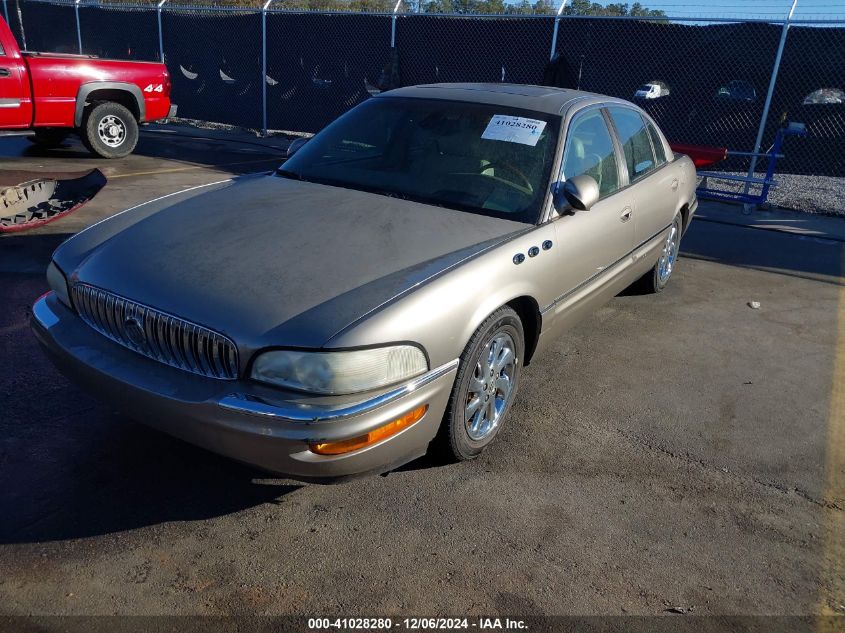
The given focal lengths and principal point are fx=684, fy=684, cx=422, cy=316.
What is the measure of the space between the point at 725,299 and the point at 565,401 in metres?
2.69

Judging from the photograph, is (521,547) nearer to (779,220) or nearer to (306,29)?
(779,220)

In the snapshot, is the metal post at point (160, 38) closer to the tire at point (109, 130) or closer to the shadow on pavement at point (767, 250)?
the tire at point (109, 130)

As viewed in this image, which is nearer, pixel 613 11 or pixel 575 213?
pixel 575 213

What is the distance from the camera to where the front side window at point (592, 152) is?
12.7 ft

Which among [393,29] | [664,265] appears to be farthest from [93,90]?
[664,265]

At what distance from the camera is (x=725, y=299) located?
590cm

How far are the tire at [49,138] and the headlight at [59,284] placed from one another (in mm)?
8888

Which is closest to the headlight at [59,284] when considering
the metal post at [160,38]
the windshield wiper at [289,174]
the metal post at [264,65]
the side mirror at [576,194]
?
the windshield wiper at [289,174]

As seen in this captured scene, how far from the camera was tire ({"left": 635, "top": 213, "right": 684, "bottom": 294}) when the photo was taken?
18.5 ft

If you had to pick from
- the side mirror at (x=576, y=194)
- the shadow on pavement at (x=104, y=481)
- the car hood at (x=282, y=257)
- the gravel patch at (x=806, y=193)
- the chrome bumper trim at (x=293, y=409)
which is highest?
the side mirror at (x=576, y=194)

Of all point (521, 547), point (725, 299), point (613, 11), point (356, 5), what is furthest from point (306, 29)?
point (521, 547)

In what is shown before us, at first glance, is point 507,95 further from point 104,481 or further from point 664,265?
point 104,481

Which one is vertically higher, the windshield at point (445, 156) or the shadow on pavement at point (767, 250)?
the windshield at point (445, 156)

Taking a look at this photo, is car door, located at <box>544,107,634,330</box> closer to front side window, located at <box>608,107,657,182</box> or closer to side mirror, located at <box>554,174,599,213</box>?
side mirror, located at <box>554,174,599,213</box>
